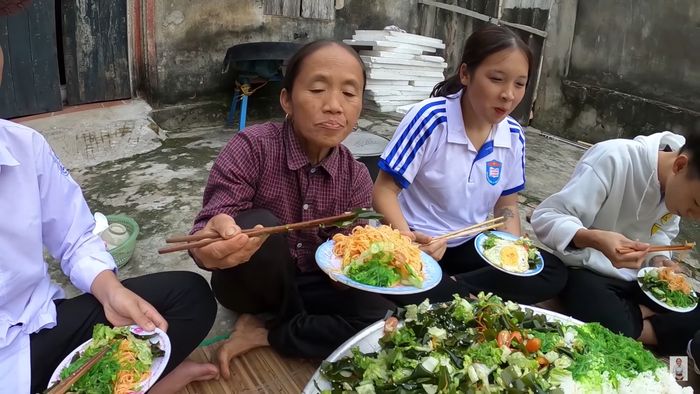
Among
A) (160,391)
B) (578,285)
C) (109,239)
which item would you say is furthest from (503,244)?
(109,239)

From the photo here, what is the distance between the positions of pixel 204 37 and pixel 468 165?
4535 mm

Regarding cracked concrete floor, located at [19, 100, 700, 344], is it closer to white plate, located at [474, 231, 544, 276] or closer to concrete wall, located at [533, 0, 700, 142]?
concrete wall, located at [533, 0, 700, 142]

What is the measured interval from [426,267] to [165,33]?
4.99 metres

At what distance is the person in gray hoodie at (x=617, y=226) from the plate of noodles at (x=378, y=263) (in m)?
0.98

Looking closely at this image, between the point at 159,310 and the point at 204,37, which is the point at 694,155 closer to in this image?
the point at 159,310

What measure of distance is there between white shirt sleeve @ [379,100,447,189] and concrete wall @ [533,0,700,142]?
5.41 metres

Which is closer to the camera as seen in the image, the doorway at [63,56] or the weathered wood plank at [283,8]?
the doorway at [63,56]

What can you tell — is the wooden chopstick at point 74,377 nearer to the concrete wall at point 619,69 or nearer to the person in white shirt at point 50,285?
the person in white shirt at point 50,285

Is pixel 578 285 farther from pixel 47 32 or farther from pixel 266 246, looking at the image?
pixel 47 32

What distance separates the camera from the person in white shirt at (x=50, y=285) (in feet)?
5.37

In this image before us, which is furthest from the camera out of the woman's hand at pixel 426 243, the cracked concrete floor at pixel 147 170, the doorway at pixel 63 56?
the doorway at pixel 63 56

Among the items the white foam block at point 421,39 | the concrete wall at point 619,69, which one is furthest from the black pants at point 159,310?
the concrete wall at point 619,69

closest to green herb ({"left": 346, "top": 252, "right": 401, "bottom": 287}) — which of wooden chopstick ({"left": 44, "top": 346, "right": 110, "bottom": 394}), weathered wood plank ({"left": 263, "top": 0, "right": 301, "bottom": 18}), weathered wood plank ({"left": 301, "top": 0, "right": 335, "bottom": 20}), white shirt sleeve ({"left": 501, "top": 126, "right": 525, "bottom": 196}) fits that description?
wooden chopstick ({"left": 44, "top": 346, "right": 110, "bottom": 394})

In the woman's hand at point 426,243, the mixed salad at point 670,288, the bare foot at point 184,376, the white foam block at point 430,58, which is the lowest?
the bare foot at point 184,376
